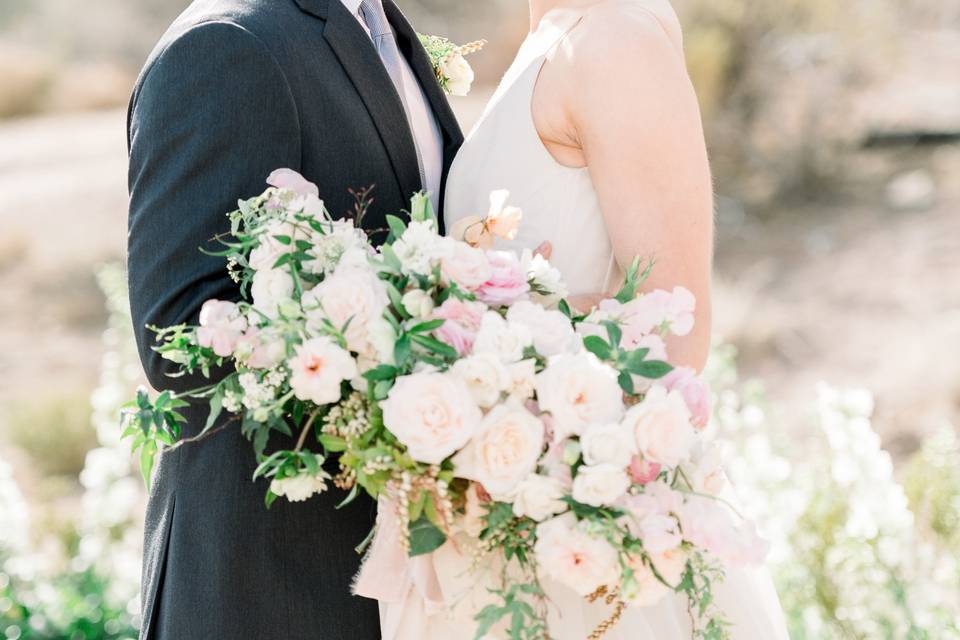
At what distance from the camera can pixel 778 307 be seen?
832cm

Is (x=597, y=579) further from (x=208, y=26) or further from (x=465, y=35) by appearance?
(x=465, y=35)

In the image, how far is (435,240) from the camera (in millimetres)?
1784

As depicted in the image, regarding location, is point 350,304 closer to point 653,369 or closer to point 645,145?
point 653,369

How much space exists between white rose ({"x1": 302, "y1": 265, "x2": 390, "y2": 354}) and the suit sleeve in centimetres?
37

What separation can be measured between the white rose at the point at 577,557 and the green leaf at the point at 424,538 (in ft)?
0.57

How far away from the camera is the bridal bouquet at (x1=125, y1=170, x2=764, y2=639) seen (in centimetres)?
167

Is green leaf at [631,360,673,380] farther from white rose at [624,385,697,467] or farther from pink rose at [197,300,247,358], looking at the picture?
pink rose at [197,300,247,358]

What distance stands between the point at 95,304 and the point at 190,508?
8.13m

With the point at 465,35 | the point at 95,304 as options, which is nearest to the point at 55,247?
the point at 95,304

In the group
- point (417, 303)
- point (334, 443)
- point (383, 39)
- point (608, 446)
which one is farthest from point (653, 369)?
point (383, 39)

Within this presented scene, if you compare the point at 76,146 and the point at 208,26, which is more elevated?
the point at 208,26

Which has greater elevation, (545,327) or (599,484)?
(545,327)

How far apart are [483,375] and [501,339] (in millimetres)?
67

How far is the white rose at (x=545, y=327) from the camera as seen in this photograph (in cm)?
177
